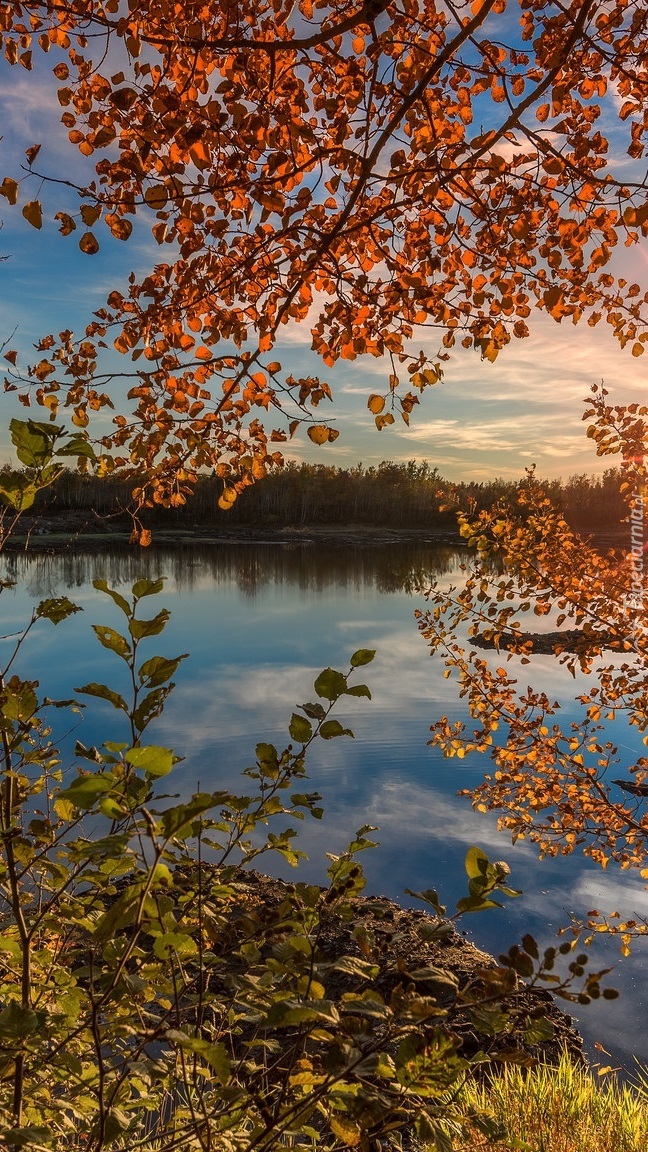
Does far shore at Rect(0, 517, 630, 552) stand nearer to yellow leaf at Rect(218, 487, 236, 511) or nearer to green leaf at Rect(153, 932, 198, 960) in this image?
yellow leaf at Rect(218, 487, 236, 511)

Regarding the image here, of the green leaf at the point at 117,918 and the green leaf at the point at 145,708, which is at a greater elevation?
the green leaf at the point at 145,708

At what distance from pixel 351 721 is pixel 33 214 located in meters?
19.3

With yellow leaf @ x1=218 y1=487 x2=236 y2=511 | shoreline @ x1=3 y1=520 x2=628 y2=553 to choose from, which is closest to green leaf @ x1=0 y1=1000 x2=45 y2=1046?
yellow leaf @ x1=218 y1=487 x2=236 y2=511

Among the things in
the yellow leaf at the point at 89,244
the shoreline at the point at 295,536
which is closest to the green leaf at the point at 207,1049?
the yellow leaf at the point at 89,244

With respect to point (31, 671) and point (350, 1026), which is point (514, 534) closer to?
point (350, 1026)

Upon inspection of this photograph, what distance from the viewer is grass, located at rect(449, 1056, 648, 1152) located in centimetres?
407

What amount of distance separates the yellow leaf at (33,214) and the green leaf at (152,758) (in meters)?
2.28

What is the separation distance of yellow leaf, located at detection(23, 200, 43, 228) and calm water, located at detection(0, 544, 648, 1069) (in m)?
1.90

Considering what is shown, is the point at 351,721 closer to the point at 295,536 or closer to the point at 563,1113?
the point at 563,1113

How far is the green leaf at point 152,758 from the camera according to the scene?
109cm

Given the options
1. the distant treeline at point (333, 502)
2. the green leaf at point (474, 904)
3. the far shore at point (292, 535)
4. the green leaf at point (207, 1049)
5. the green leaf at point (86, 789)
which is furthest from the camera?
the distant treeline at point (333, 502)

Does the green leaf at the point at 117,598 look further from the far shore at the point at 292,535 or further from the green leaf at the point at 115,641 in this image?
the far shore at the point at 292,535

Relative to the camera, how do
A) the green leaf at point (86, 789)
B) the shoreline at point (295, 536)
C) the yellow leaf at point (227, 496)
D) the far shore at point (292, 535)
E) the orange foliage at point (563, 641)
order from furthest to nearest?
1. the far shore at point (292, 535)
2. the shoreline at point (295, 536)
3. the orange foliage at point (563, 641)
4. the yellow leaf at point (227, 496)
5. the green leaf at point (86, 789)

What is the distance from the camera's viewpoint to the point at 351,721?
21.0m
